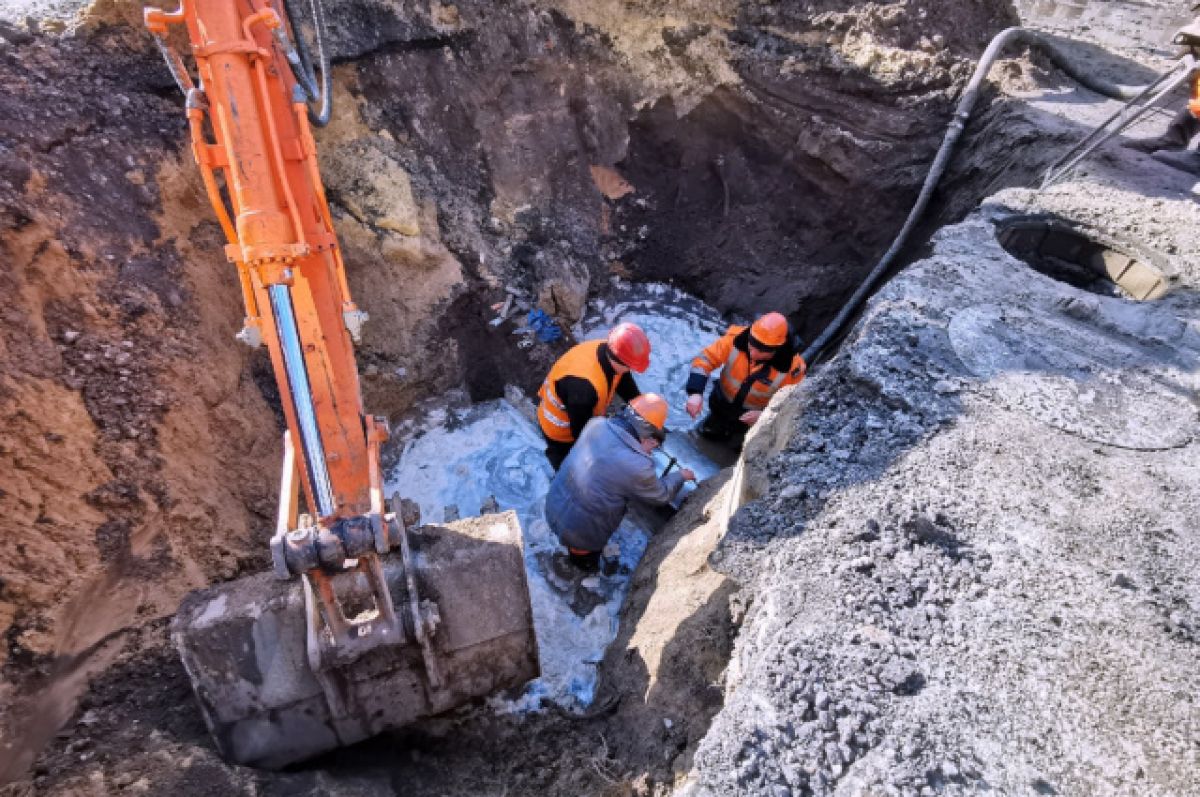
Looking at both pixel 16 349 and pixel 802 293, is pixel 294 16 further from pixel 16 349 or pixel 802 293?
pixel 802 293

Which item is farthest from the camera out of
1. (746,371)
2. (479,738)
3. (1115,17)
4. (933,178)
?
(1115,17)

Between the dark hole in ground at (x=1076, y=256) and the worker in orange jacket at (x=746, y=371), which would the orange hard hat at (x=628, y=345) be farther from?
the dark hole in ground at (x=1076, y=256)

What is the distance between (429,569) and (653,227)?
554 cm

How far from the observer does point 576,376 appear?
4.43 m

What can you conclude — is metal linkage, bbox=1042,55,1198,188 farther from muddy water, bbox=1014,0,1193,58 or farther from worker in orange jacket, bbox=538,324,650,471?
muddy water, bbox=1014,0,1193,58

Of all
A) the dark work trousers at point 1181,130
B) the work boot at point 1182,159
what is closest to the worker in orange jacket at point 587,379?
the work boot at point 1182,159

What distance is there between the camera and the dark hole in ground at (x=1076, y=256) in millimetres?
5031

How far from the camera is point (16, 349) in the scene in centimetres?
328

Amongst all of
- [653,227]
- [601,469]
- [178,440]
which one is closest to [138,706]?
[178,440]

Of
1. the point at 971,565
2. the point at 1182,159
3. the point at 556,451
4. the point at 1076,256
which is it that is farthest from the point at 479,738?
the point at 1182,159

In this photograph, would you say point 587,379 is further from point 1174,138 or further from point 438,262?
point 1174,138

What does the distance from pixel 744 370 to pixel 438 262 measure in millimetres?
2804

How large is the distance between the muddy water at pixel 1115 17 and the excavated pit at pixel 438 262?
6.07 meters

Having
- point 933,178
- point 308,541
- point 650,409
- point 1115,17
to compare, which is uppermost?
point 1115,17
